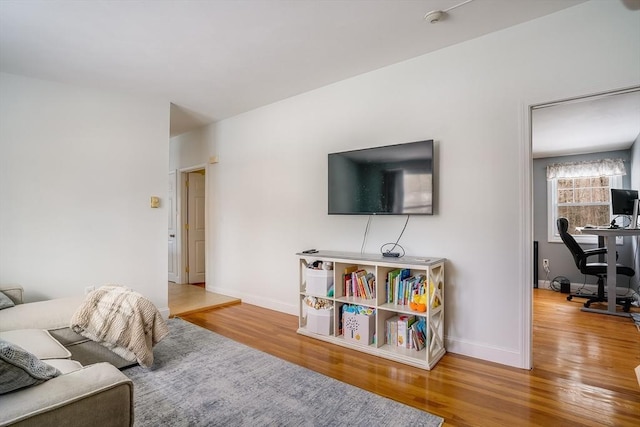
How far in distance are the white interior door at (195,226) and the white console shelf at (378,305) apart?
3.25m

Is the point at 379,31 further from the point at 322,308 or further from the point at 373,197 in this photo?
the point at 322,308

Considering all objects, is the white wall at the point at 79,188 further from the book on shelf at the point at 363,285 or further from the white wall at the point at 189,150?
the book on shelf at the point at 363,285

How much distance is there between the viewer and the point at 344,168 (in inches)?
131

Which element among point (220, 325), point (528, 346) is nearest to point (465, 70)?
point (528, 346)

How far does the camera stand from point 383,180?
3.02 meters

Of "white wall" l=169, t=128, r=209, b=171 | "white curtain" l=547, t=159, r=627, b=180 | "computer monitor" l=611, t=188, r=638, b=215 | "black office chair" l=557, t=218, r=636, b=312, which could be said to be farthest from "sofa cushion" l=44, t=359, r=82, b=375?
"white curtain" l=547, t=159, r=627, b=180

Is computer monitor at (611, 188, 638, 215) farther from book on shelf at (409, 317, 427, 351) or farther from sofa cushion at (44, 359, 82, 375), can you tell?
sofa cushion at (44, 359, 82, 375)

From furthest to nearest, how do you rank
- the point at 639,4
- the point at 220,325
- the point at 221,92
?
the point at 221,92 → the point at 220,325 → the point at 639,4

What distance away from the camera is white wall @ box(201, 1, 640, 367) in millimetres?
2299

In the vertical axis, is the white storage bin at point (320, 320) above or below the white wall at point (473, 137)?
below

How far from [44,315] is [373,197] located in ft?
9.12

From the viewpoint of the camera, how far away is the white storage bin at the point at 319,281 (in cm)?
310

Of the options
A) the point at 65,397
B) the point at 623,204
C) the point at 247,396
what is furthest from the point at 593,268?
the point at 65,397

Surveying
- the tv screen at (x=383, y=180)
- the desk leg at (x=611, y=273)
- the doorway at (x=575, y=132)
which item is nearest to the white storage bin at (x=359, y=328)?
the tv screen at (x=383, y=180)
